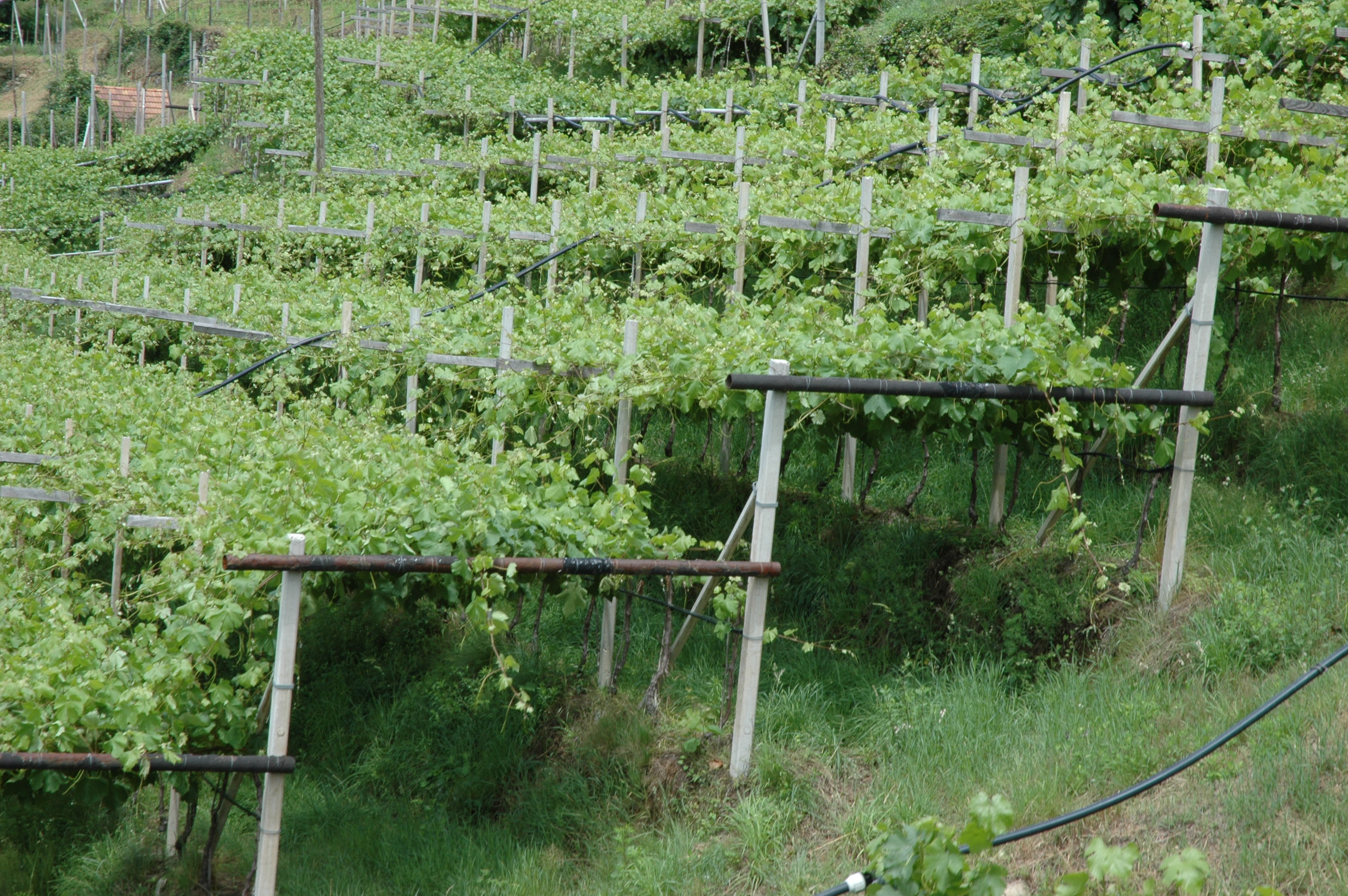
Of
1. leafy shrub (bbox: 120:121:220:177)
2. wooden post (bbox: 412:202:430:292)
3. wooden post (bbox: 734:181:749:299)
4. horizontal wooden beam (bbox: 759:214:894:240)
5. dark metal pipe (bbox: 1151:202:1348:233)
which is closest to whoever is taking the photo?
dark metal pipe (bbox: 1151:202:1348:233)

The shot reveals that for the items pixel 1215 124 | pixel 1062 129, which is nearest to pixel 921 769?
pixel 1062 129

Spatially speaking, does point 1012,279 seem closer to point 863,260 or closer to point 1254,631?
point 863,260

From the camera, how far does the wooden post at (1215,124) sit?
266 inches

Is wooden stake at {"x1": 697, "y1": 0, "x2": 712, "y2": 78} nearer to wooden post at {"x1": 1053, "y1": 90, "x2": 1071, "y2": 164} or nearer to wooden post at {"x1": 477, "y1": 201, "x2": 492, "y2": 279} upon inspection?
wooden post at {"x1": 477, "y1": 201, "x2": 492, "y2": 279}

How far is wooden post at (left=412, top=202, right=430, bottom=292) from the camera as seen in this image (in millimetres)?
10336

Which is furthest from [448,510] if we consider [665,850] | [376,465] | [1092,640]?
[1092,640]

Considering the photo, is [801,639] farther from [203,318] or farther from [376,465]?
[203,318]

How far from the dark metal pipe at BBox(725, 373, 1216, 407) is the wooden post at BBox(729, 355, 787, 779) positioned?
10 centimetres

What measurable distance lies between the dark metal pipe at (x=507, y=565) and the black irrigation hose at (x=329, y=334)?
3258mm

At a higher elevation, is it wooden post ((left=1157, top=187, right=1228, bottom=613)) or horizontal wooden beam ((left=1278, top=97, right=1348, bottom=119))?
horizontal wooden beam ((left=1278, top=97, right=1348, bottom=119))

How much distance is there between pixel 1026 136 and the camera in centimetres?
778

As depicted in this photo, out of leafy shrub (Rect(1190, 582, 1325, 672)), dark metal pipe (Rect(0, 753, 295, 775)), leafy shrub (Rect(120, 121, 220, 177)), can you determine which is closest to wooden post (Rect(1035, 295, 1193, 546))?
leafy shrub (Rect(1190, 582, 1325, 672))

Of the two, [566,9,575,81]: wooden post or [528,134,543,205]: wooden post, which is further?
[566,9,575,81]: wooden post

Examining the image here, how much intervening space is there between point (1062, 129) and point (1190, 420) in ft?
8.70
